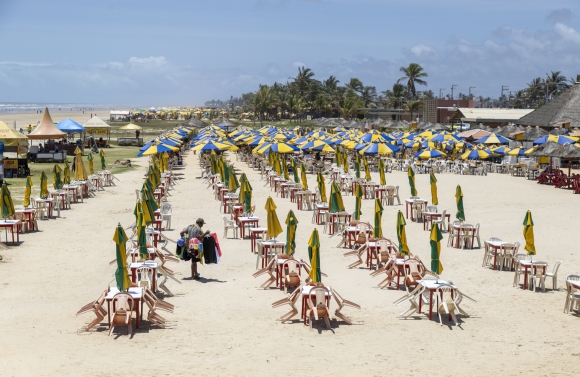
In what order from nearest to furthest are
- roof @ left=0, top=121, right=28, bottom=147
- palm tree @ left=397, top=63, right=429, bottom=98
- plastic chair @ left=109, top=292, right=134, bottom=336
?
plastic chair @ left=109, top=292, right=134, bottom=336 < roof @ left=0, top=121, right=28, bottom=147 < palm tree @ left=397, top=63, right=429, bottom=98

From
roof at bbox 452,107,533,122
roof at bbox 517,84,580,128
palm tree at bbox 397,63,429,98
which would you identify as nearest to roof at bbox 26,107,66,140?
roof at bbox 517,84,580,128

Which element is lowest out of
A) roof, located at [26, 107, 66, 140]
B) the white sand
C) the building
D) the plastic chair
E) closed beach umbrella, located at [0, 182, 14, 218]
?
the white sand

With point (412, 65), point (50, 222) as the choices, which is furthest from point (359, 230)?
point (412, 65)

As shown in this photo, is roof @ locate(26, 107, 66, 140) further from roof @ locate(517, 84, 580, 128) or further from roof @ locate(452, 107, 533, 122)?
roof @ locate(452, 107, 533, 122)

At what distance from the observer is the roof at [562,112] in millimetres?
46719

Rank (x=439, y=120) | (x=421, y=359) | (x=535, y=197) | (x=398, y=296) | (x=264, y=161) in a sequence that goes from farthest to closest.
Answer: (x=439, y=120), (x=264, y=161), (x=535, y=197), (x=398, y=296), (x=421, y=359)

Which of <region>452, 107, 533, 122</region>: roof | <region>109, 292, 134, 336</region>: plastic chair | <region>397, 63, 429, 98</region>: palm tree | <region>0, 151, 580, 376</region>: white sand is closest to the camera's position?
<region>0, 151, 580, 376</region>: white sand

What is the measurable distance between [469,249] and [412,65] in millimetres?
85659

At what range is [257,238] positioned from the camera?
660 inches

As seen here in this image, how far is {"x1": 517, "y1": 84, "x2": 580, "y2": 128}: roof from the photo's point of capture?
46.7m

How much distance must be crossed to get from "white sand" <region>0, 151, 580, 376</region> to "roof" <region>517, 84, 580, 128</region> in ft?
104

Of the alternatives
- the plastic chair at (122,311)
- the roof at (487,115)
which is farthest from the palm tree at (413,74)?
the plastic chair at (122,311)

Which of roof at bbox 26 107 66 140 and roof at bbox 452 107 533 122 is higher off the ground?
roof at bbox 452 107 533 122

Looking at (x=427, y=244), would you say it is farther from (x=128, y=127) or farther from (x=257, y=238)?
(x=128, y=127)
